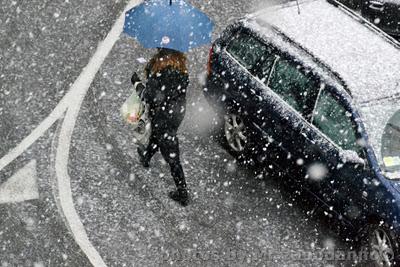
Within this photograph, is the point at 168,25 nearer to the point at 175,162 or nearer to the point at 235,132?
the point at 175,162

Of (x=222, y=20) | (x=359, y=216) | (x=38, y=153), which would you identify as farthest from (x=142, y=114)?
(x=222, y=20)

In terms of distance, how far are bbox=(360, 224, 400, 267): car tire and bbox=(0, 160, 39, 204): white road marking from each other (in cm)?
394

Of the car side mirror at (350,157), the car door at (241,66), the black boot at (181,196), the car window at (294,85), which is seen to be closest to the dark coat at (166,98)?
the black boot at (181,196)

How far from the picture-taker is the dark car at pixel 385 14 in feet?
40.5

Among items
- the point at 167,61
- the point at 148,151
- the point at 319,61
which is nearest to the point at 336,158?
the point at 319,61

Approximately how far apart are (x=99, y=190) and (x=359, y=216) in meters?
3.20

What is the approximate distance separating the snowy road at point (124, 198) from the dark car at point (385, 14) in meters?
2.76

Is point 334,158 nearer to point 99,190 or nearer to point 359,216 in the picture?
point 359,216

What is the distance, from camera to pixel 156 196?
9.91m

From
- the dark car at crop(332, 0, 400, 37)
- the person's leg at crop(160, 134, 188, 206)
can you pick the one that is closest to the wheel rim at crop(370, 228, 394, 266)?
the person's leg at crop(160, 134, 188, 206)

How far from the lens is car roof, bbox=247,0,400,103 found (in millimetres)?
8955

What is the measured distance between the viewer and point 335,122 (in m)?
8.94

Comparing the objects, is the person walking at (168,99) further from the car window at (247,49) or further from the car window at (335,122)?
the car window at (335,122)

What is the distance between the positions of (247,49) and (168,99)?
1496 millimetres
